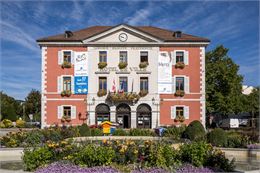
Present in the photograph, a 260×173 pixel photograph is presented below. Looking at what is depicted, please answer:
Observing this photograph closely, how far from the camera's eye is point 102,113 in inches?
1305

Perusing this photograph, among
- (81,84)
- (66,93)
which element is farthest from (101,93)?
(66,93)

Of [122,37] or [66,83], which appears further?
[122,37]

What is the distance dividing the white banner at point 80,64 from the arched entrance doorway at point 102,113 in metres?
3.92

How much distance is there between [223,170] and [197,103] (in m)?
24.8

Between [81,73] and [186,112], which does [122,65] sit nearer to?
[81,73]

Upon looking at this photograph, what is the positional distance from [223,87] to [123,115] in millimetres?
15646

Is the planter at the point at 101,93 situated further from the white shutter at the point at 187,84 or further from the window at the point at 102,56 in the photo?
the white shutter at the point at 187,84

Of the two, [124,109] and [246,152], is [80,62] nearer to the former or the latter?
[124,109]

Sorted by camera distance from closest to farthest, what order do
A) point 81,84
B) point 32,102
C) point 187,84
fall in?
point 81,84 < point 187,84 < point 32,102

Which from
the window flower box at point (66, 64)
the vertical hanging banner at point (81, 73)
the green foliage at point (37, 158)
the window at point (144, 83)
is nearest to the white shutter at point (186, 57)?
the window at point (144, 83)

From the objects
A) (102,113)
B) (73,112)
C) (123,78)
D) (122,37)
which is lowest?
(102,113)

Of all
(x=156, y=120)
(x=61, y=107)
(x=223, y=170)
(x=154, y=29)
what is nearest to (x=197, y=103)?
(x=156, y=120)

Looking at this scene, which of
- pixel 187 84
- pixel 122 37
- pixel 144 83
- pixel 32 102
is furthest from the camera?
Answer: pixel 32 102

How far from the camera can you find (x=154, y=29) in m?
38.2
